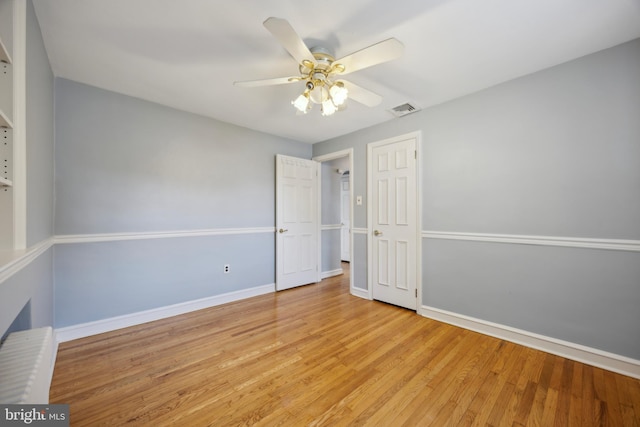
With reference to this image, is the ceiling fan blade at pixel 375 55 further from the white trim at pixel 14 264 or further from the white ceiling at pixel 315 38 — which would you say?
the white trim at pixel 14 264

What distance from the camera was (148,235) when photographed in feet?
8.76

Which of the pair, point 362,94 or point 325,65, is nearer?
point 325,65

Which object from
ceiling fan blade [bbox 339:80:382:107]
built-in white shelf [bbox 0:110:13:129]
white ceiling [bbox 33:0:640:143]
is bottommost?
built-in white shelf [bbox 0:110:13:129]

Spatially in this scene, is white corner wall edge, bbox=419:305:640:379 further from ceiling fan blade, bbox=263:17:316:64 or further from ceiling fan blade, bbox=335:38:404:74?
ceiling fan blade, bbox=263:17:316:64

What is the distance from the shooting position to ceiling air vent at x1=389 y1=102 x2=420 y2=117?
2768 millimetres

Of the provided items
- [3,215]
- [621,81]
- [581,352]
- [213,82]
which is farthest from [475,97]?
[3,215]

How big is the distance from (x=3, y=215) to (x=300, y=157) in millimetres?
3342

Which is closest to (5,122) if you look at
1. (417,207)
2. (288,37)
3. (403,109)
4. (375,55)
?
(288,37)

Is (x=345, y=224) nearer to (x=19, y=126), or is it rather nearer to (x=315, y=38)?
(x=315, y=38)

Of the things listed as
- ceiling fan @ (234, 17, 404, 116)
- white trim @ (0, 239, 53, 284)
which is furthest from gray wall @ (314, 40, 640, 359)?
white trim @ (0, 239, 53, 284)

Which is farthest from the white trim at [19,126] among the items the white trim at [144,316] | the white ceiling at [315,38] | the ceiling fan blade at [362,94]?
the ceiling fan blade at [362,94]

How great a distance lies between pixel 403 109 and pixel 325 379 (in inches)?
110

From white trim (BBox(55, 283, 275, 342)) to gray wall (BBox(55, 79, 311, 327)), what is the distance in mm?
53

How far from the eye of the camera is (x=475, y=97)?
248 centimetres
